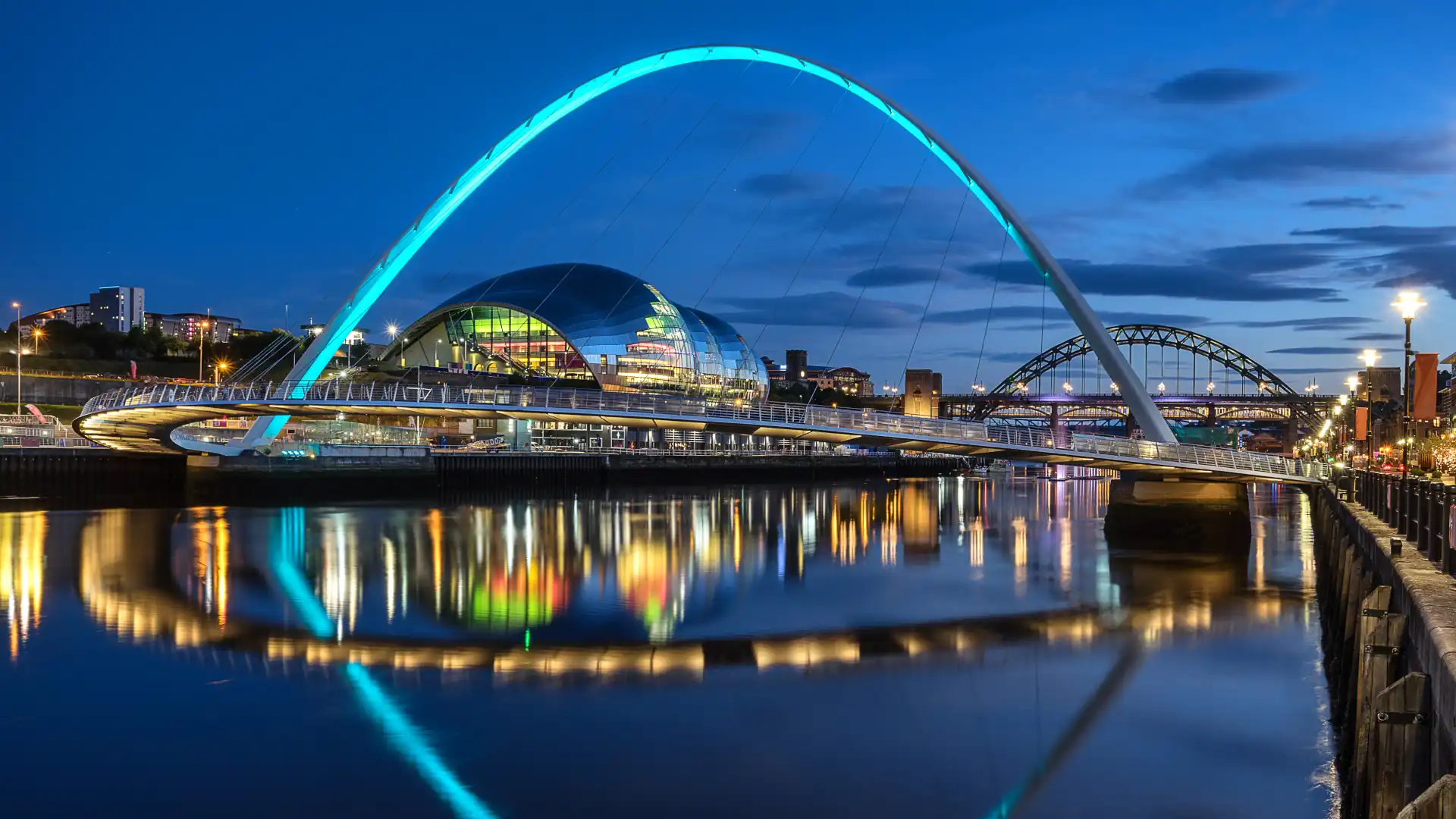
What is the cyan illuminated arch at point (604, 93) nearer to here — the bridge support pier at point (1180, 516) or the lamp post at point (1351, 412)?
the bridge support pier at point (1180, 516)

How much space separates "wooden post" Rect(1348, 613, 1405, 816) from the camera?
1172 cm

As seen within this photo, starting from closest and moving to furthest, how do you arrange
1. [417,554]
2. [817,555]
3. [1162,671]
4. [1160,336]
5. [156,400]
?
[1162,671]
[417,554]
[817,555]
[156,400]
[1160,336]

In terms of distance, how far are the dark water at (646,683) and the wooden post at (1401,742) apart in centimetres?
175

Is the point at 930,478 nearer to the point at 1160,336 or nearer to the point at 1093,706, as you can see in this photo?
the point at 1160,336

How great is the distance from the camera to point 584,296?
10112 centimetres

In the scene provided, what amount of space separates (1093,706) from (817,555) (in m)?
19.8

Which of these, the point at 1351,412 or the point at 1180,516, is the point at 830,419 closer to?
the point at 1180,516

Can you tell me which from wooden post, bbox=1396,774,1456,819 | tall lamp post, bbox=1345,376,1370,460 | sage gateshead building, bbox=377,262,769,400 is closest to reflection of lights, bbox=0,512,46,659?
wooden post, bbox=1396,774,1456,819

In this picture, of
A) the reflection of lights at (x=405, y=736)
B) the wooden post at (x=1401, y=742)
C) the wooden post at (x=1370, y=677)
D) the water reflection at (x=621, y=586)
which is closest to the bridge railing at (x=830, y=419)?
the water reflection at (x=621, y=586)

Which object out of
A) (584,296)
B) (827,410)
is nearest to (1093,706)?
(827,410)

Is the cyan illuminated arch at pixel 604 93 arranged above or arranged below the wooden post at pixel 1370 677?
above

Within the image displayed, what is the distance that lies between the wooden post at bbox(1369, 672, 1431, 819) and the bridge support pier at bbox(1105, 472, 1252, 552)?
26.4 m

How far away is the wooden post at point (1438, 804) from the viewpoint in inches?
257

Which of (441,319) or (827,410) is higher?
(441,319)
